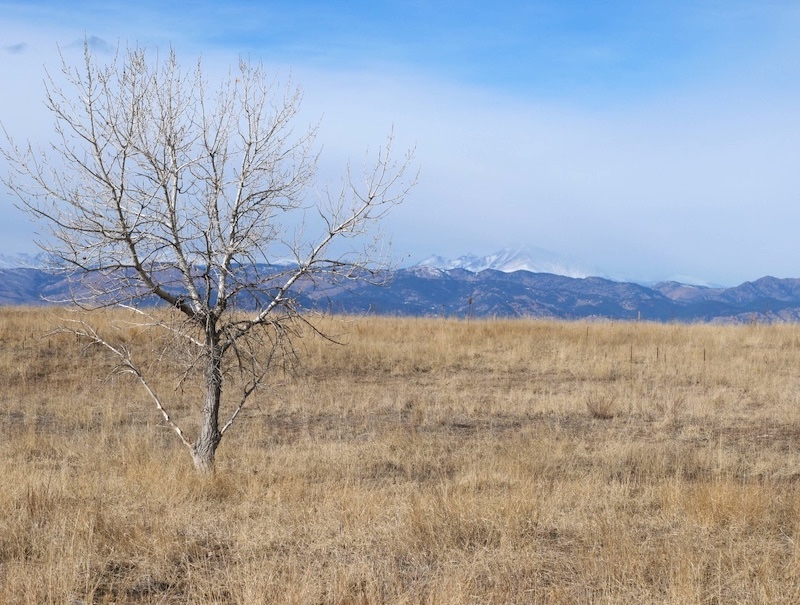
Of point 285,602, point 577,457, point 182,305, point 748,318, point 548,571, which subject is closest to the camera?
point 285,602

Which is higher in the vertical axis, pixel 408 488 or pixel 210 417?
pixel 210 417

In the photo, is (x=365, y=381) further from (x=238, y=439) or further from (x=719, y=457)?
(x=719, y=457)

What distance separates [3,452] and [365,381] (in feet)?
30.3

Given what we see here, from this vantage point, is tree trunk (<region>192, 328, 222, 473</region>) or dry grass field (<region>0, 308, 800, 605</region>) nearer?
dry grass field (<region>0, 308, 800, 605</region>)

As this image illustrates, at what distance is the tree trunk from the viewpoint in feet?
27.8

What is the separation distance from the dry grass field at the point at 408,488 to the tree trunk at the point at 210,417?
266 mm

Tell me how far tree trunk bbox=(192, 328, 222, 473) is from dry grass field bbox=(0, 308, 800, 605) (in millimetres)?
266

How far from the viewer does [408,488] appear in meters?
8.33

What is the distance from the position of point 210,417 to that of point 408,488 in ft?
7.79

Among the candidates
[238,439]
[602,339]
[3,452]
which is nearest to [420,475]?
[238,439]

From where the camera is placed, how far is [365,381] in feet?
59.2

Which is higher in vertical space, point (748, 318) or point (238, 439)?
point (748, 318)

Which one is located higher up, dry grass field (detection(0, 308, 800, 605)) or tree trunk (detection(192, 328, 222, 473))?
tree trunk (detection(192, 328, 222, 473))

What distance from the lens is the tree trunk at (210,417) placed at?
8461mm
